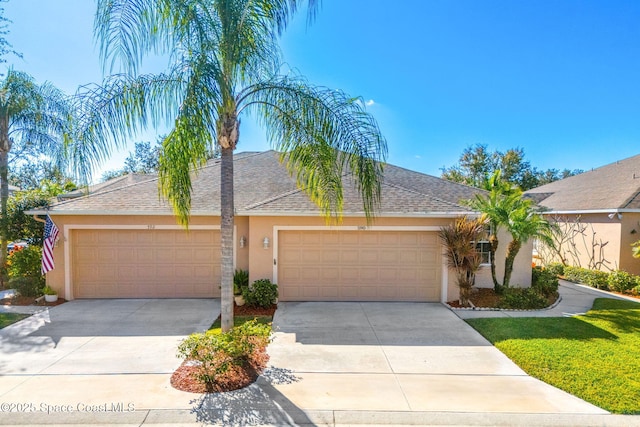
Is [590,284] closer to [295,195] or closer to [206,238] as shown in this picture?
[295,195]

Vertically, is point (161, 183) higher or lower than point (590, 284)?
higher

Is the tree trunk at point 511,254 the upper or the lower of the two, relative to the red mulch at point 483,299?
upper

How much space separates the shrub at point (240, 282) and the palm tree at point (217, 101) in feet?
10.8

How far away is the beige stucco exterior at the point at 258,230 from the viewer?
9.49 meters

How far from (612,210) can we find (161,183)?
1610 centimetres

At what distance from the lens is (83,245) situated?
9.84 metres

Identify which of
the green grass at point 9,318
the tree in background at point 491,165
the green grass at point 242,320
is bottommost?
the green grass at point 242,320

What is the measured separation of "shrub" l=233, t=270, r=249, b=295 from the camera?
919 cm

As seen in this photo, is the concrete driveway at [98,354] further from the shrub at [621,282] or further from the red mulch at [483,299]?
the shrub at [621,282]

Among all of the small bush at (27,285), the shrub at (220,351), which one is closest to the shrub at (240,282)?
the shrub at (220,351)

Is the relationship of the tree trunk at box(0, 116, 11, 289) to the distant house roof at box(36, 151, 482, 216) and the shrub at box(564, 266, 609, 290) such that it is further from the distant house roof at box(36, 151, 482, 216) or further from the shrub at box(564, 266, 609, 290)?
the shrub at box(564, 266, 609, 290)

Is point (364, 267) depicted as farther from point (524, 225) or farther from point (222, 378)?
point (222, 378)

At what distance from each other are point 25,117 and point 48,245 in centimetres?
514

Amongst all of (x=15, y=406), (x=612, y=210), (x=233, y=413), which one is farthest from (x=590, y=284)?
(x=15, y=406)
